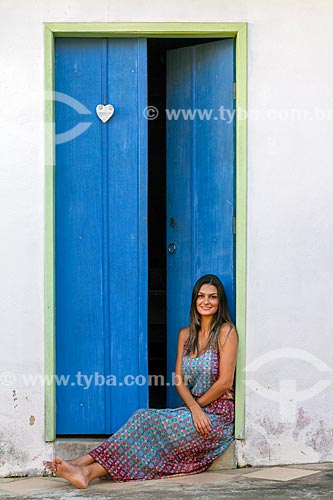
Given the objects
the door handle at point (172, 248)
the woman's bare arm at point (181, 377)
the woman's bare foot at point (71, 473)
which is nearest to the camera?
the woman's bare foot at point (71, 473)

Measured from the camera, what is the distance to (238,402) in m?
5.50

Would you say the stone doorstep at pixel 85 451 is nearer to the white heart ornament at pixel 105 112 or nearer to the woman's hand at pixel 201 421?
the woman's hand at pixel 201 421

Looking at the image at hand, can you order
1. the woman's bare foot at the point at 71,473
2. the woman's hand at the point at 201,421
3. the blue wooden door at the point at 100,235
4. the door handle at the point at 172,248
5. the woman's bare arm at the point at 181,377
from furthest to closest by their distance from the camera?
the door handle at the point at 172,248 → the blue wooden door at the point at 100,235 → the woman's bare arm at the point at 181,377 → the woman's hand at the point at 201,421 → the woman's bare foot at the point at 71,473

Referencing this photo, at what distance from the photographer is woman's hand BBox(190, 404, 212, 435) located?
534cm

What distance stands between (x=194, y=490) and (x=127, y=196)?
67.9 inches

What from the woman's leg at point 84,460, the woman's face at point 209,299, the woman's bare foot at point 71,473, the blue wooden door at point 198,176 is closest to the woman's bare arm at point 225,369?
the woman's face at point 209,299

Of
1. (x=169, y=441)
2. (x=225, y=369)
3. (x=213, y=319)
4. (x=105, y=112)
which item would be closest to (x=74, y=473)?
(x=169, y=441)

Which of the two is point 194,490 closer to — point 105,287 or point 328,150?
point 105,287

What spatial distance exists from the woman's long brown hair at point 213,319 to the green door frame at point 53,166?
8 centimetres

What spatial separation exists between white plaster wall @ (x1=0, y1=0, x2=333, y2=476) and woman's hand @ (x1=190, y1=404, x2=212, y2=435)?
0.88ft

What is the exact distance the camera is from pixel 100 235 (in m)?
5.66

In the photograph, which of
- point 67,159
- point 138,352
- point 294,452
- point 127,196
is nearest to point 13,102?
point 67,159

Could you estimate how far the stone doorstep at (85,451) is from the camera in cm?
550

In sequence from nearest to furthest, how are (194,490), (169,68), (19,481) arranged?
(194,490) → (19,481) → (169,68)
